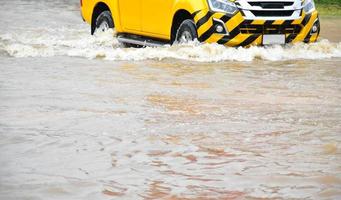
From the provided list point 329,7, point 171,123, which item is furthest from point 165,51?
point 329,7

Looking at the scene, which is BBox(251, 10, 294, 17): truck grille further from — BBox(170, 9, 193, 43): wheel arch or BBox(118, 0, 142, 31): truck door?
BBox(118, 0, 142, 31): truck door

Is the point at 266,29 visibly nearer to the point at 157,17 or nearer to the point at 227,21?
the point at 227,21

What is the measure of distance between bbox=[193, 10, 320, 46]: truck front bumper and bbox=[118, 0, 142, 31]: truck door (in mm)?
1458

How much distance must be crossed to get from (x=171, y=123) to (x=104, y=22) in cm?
734

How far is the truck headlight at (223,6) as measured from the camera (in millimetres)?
11367

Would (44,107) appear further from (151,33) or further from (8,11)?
(8,11)

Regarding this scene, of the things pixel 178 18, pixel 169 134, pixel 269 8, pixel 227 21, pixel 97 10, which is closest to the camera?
pixel 169 134

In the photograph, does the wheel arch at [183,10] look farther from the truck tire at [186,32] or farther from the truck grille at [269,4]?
the truck grille at [269,4]

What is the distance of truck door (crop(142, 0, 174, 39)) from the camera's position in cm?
1195

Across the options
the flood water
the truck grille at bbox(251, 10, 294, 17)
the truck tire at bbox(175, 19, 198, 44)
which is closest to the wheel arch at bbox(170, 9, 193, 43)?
the truck tire at bbox(175, 19, 198, 44)

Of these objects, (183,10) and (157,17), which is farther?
(157,17)

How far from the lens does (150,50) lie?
469 inches

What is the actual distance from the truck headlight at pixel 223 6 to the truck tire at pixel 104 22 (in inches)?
105

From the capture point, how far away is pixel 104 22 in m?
14.0
